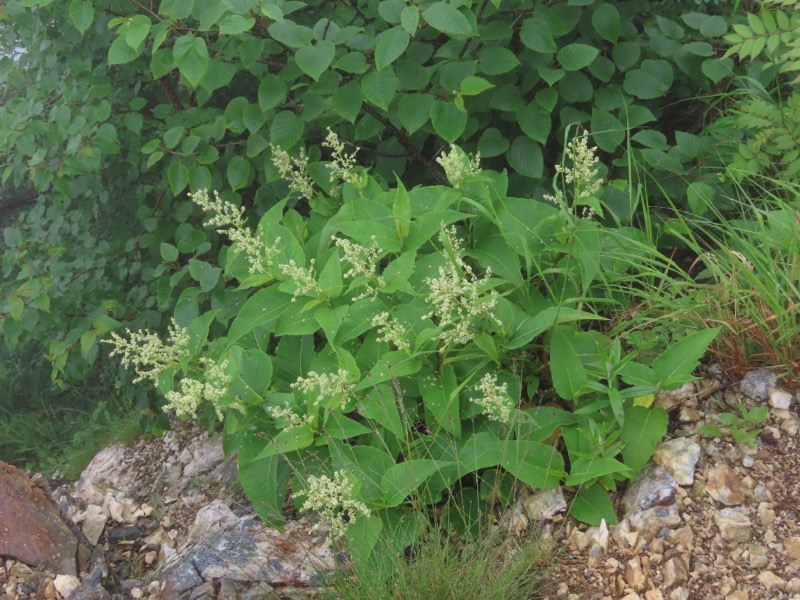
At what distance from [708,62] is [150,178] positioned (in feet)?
9.11

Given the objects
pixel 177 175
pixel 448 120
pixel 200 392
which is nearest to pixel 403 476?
pixel 200 392

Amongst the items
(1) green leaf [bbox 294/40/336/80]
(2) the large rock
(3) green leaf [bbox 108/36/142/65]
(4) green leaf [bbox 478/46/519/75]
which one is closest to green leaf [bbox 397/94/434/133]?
(4) green leaf [bbox 478/46/519/75]

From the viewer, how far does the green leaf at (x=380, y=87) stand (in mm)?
3009

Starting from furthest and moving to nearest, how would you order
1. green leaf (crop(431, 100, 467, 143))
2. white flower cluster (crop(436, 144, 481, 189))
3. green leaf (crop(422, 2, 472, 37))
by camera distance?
green leaf (crop(431, 100, 467, 143)) → white flower cluster (crop(436, 144, 481, 189)) → green leaf (crop(422, 2, 472, 37))

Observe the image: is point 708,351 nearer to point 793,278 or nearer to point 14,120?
point 793,278

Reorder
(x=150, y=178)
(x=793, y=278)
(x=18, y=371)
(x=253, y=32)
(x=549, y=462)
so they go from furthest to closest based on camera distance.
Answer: (x=18, y=371), (x=150, y=178), (x=253, y=32), (x=793, y=278), (x=549, y=462)

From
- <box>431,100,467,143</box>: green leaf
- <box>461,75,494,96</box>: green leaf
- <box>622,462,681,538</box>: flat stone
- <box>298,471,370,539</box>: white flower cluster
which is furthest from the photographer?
<box>431,100,467,143</box>: green leaf

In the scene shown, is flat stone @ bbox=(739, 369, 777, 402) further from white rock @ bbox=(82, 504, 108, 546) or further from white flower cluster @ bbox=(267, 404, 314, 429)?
white rock @ bbox=(82, 504, 108, 546)

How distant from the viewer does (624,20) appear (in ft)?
11.8

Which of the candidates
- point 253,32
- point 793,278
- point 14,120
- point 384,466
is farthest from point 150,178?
point 793,278

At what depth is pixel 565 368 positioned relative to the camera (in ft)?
8.27

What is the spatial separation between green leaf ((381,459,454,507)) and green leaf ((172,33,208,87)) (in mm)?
1553

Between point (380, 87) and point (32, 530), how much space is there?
2.03m

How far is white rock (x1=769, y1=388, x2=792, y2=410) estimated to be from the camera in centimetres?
249
